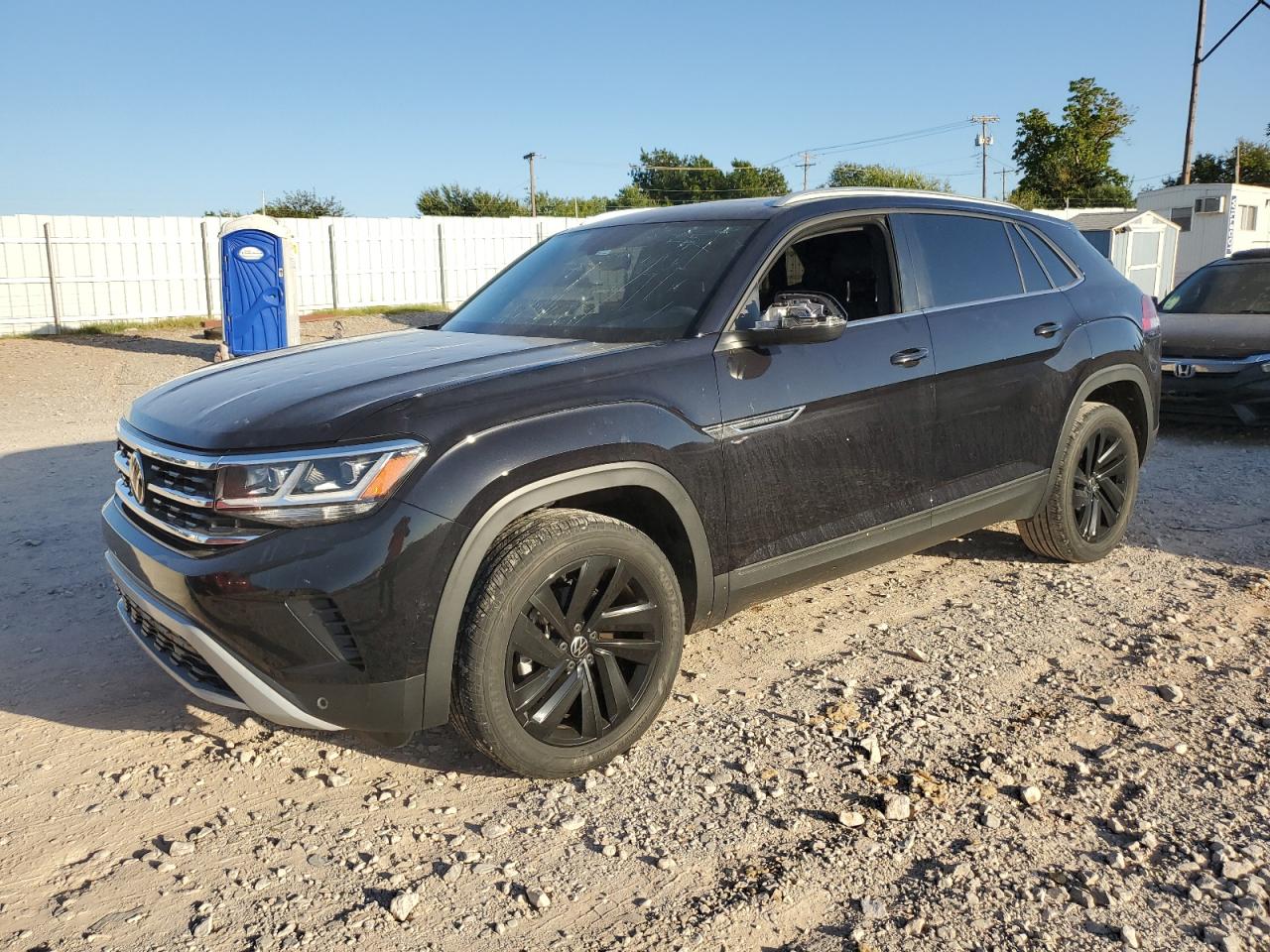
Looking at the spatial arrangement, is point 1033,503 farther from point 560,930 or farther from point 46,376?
point 46,376

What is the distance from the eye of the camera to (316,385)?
3299 mm

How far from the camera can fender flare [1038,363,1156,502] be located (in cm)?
500

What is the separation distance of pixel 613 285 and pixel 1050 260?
236 cm

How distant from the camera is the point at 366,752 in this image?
356 cm

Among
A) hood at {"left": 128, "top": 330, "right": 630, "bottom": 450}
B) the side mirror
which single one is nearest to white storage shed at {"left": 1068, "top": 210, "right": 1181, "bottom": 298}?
the side mirror

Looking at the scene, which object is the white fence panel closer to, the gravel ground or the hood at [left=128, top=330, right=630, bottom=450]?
the hood at [left=128, top=330, right=630, bottom=450]

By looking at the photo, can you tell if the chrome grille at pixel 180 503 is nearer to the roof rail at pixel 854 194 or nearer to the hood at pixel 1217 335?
the roof rail at pixel 854 194

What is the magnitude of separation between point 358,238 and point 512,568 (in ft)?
77.1

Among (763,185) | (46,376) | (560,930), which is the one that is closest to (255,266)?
(46,376)

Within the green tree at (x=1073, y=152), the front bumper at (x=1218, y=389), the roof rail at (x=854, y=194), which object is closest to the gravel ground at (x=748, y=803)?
the roof rail at (x=854, y=194)

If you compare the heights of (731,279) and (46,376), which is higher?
(731,279)

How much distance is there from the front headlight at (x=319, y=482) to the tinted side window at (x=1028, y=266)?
335cm

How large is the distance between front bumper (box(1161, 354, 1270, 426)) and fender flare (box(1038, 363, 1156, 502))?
3.78 m

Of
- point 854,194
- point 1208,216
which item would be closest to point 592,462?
point 854,194
